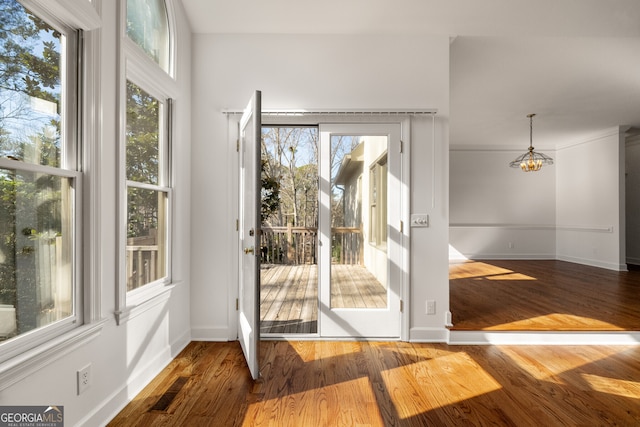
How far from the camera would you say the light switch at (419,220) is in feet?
10.1

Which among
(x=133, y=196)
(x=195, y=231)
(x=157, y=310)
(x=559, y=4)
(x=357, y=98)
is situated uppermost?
(x=559, y=4)

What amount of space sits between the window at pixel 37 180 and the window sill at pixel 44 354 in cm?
5

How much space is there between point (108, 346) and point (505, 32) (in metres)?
3.92

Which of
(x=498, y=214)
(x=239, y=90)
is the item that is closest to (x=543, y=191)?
(x=498, y=214)

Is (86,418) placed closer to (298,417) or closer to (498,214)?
(298,417)

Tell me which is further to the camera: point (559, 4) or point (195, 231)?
point (195, 231)

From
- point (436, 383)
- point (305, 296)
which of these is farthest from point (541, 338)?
point (305, 296)

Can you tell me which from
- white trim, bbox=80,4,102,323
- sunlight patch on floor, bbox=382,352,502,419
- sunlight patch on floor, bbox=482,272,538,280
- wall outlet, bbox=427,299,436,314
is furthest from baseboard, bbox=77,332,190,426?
sunlight patch on floor, bbox=482,272,538,280

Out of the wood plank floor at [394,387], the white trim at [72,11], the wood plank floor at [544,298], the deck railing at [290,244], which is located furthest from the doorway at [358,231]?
the deck railing at [290,244]

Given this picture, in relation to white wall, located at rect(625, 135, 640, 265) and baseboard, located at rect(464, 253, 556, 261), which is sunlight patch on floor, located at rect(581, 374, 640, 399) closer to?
baseboard, located at rect(464, 253, 556, 261)

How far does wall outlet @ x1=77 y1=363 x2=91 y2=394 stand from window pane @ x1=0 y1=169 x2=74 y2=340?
0.29 metres

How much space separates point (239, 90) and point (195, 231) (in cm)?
135

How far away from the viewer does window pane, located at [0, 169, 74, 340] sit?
1381 millimetres

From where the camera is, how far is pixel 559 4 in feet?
8.95
